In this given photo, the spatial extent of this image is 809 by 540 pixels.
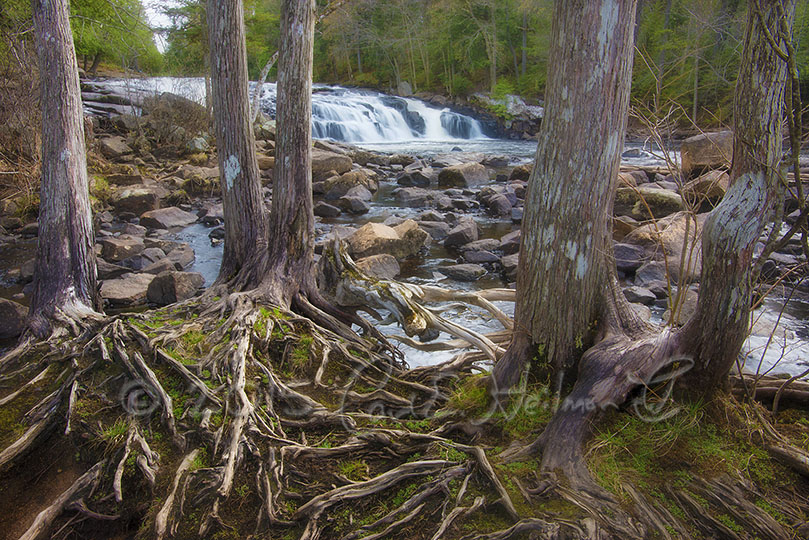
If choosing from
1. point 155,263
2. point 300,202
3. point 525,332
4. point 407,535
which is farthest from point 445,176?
point 407,535

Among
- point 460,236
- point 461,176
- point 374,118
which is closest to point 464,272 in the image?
point 460,236

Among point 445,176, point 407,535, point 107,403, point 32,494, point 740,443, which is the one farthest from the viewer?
point 445,176

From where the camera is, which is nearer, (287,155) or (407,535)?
(407,535)

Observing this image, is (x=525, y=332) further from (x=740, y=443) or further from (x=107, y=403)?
(x=107, y=403)

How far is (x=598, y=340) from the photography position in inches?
135

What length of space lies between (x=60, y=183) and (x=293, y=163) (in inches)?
96.0

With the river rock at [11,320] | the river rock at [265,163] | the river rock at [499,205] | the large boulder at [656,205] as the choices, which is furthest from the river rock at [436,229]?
the river rock at [11,320]

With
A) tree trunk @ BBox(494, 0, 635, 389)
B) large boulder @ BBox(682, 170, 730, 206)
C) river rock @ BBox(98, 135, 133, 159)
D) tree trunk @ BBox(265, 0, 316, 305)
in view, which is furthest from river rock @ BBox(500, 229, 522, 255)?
river rock @ BBox(98, 135, 133, 159)

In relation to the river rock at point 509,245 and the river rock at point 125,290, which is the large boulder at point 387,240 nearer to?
the river rock at point 509,245

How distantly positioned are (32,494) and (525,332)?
3328mm

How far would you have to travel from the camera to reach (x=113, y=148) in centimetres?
1555

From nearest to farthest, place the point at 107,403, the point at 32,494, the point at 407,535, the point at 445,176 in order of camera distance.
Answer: the point at 407,535 → the point at 32,494 → the point at 107,403 → the point at 445,176

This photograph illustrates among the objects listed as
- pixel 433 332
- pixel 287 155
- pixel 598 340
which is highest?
pixel 287 155

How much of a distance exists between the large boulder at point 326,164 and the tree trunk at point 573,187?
472 inches
